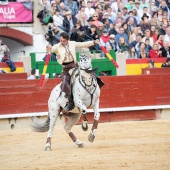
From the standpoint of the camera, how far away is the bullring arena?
9.62m

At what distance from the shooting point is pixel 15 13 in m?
18.6

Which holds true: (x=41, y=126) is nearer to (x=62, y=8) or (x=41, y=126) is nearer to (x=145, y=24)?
(x=62, y=8)

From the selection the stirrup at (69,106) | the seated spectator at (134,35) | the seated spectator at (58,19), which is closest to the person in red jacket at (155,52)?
the seated spectator at (134,35)

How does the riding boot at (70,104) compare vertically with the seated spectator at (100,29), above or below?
above

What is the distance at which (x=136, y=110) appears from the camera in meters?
17.3

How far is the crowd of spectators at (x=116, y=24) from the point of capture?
59.2 ft

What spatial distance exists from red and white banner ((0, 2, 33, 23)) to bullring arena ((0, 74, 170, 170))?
2722 millimetres

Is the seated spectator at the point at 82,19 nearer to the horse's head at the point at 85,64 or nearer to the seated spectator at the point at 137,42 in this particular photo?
the seated spectator at the point at 137,42

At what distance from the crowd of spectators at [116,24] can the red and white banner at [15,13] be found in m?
0.44

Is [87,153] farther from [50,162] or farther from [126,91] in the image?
[126,91]

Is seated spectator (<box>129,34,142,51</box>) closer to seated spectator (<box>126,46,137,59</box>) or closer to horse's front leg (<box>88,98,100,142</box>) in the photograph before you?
seated spectator (<box>126,46,137,59</box>)

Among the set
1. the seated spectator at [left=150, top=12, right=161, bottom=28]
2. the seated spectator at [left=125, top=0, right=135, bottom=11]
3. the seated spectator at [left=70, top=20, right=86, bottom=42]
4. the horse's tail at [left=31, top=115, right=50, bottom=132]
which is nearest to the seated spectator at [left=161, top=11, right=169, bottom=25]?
the seated spectator at [left=150, top=12, right=161, bottom=28]

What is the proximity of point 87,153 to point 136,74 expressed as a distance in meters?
7.48

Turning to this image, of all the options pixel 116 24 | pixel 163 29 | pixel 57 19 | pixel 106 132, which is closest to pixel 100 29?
pixel 116 24
